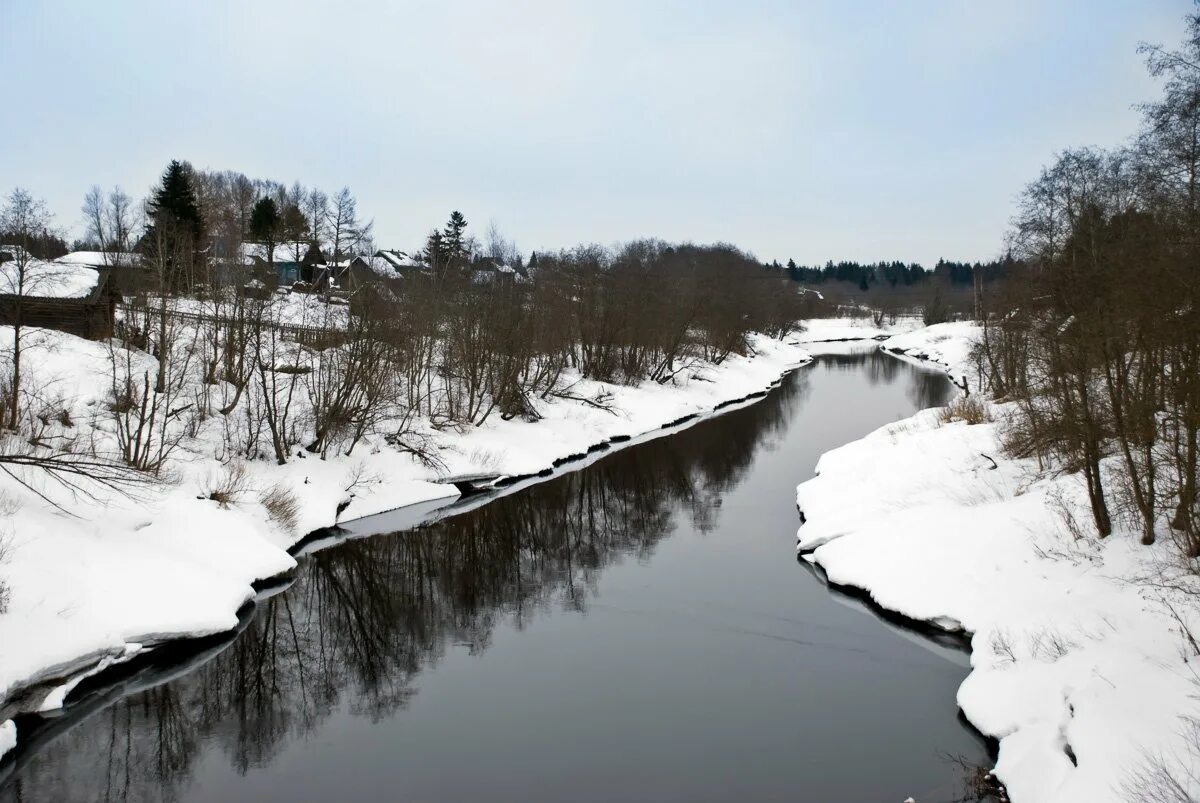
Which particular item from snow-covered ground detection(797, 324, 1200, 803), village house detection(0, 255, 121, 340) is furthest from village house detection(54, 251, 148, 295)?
snow-covered ground detection(797, 324, 1200, 803)

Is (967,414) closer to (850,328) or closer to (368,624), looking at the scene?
(368,624)

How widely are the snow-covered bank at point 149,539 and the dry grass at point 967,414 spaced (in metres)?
14.1

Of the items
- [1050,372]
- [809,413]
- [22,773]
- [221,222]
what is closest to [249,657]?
[22,773]

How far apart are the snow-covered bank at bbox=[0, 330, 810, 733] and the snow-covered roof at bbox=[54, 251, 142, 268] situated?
3.00 m

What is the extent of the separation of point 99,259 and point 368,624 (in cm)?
3080

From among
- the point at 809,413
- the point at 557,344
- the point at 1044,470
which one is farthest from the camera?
the point at 809,413

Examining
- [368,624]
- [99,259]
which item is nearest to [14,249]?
[368,624]

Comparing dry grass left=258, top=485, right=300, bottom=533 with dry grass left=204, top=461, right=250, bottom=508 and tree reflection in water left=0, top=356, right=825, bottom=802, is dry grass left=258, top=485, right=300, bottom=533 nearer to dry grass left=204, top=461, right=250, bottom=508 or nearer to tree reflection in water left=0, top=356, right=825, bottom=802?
dry grass left=204, top=461, right=250, bottom=508

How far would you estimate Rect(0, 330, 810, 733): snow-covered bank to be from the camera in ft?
38.9

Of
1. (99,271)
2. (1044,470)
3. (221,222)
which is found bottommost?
(1044,470)

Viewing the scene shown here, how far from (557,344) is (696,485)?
1513cm

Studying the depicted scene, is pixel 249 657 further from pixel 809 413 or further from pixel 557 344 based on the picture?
pixel 809 413

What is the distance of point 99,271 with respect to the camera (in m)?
30.9

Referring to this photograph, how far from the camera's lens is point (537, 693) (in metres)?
12.1
